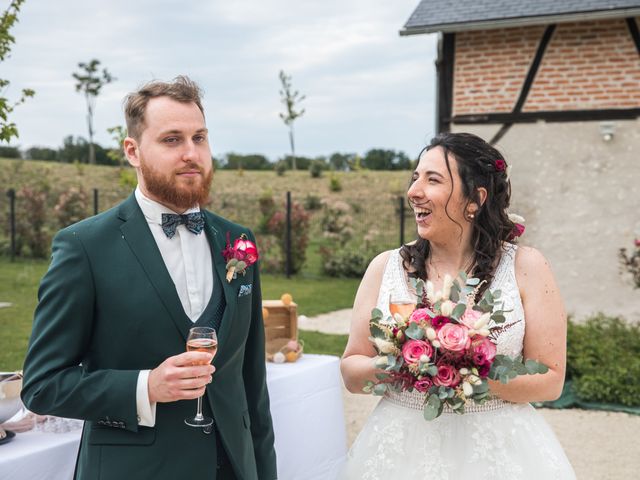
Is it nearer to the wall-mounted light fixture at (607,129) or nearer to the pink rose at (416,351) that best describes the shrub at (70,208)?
the wall-mounted light fixture at (607,129)

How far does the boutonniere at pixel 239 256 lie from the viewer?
7.68 ft

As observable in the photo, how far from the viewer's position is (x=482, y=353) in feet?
7.38

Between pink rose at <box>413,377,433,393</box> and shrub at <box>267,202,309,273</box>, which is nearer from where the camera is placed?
pink rose at <box>413,377,433,393</box>

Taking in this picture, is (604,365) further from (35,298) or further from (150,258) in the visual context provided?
(35,298)

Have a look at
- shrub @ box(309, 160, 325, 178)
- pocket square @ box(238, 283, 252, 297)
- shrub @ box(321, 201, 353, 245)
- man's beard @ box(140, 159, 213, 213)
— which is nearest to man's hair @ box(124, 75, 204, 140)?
man's beard @ box(140, 159, 213, 213)

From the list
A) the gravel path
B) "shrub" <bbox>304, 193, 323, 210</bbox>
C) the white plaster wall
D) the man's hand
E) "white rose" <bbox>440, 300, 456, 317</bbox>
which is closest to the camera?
the man's hand

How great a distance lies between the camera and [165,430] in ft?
7.18

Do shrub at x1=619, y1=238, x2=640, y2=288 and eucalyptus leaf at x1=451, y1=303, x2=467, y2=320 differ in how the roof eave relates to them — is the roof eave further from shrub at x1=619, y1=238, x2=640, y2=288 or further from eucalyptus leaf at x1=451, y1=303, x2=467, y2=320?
eucalyptus leaf at x1=451, y1=303, x2=467, y2=320

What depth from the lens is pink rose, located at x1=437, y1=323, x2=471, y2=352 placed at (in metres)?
2.20

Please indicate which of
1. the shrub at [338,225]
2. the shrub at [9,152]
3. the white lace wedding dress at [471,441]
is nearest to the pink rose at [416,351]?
the white lace wedding dress at [471,441]

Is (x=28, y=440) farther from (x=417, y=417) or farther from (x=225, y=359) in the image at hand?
(x=417, y=417)

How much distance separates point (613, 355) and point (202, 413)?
6.20 meters

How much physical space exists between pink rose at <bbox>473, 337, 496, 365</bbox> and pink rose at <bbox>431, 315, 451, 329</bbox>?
12 cm

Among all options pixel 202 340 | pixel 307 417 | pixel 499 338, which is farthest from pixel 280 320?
pixel 202 340
